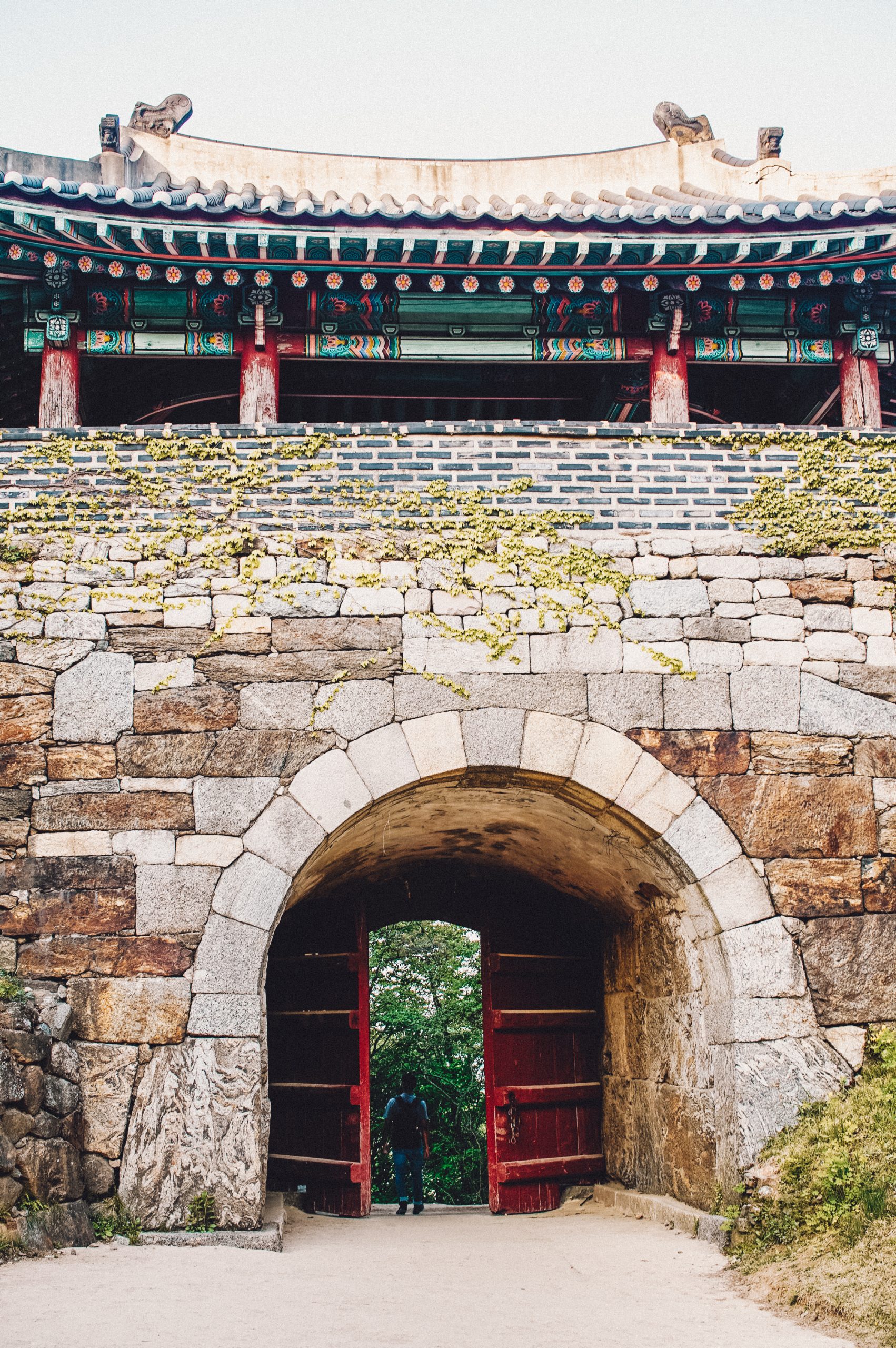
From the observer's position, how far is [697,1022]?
5883mm

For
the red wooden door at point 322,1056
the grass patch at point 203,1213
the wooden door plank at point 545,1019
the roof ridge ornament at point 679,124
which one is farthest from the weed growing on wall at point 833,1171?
the roof ridge ornament at point 679,124

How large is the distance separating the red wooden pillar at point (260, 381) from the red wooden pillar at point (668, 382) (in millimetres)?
2210

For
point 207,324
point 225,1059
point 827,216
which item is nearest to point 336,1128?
point 225,1059

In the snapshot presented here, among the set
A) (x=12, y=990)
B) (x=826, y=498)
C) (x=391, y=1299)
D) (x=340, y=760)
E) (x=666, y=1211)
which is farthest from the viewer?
(x=826, y=498)

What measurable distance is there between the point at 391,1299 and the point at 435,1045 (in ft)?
30.4

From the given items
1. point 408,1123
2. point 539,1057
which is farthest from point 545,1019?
point 408,1123

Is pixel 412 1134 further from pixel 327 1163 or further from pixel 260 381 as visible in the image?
pixel 260 381

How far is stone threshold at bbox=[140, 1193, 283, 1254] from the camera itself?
480 cm

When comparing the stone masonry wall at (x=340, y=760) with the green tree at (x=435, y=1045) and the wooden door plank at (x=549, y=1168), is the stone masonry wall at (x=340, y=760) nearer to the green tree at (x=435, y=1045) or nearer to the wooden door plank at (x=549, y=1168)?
the wooden door plank at (x=549, y=1168)

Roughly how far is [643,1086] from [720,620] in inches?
114

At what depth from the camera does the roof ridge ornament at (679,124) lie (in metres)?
9.22

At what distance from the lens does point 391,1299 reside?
4492 mm

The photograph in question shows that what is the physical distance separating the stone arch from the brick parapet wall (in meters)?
1.24

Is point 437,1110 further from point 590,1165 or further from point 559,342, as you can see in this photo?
point 559,342
